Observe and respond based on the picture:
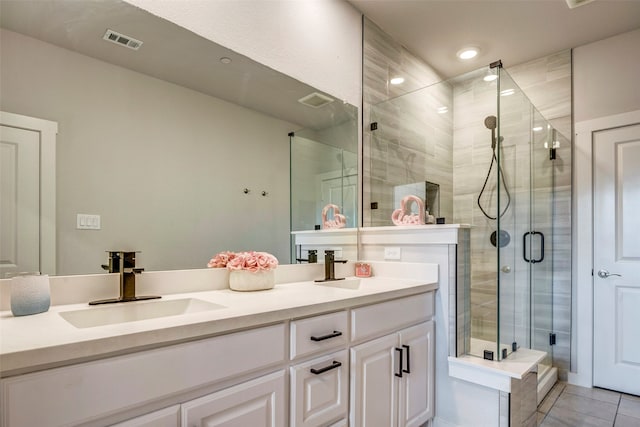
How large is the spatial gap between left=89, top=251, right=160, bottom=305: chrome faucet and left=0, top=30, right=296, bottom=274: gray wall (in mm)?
57

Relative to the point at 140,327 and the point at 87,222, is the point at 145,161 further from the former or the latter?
the point at 140,327

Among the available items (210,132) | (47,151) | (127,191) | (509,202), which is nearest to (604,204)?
(509,202)

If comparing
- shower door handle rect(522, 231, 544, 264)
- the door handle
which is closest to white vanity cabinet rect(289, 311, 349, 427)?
shower door handle rect(522, 231, 544, 264)

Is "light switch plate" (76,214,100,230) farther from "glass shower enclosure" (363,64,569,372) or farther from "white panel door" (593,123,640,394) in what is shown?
"white panel door" (593,123,640,394)

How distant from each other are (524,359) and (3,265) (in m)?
2.44

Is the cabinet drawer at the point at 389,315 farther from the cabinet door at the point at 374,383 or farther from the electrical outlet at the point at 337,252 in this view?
the electrical outlet at the point at 337,252

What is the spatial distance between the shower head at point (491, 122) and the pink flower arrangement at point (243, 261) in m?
1.94

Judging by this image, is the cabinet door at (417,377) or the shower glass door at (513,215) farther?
the shower glass door at (513,215)

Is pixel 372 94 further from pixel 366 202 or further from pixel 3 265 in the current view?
pixel 3 265

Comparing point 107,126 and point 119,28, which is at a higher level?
point 119,28

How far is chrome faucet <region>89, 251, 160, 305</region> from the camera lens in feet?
4.16

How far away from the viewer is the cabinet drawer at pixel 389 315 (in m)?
1.49

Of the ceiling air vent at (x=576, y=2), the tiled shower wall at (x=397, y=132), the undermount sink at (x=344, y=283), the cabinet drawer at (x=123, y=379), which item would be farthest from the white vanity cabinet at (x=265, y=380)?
the ceiling air vent at (x=576, y=2)

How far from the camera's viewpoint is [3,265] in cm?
110
